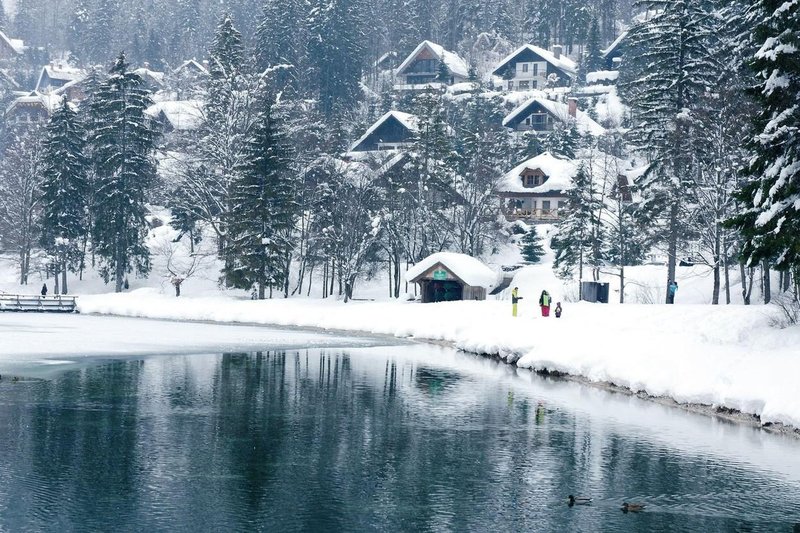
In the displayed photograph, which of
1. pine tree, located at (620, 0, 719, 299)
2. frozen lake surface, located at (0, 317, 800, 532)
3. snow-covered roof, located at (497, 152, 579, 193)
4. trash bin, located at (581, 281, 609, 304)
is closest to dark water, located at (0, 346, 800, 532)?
frozen lake surface, located at (0, 317, 800, 532)

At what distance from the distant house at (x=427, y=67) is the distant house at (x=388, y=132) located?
28.5 meters

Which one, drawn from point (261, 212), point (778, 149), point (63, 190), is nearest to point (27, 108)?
point (63, 190)

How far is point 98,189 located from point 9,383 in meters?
45.4

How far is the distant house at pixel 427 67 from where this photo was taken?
130250 mm

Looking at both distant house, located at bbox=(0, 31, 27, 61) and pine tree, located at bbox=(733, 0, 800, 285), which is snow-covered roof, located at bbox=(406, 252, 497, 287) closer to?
pine tree, located at bbox=(733, 0, 800, 285)

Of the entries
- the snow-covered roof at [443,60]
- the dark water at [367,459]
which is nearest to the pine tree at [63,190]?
the dark water at [367,459]

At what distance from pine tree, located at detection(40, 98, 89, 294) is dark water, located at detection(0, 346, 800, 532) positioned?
4288 centimetres

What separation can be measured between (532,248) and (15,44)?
139 meters

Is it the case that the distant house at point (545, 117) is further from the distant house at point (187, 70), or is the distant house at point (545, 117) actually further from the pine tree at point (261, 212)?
the pine tree at point (261, 212)

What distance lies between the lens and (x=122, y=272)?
233 ft

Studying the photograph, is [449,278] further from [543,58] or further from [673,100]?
[543,58]

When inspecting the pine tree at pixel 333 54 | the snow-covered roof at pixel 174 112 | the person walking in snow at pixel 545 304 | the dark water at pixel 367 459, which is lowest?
the dark water at pixel 367 459

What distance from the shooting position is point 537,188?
88.1m

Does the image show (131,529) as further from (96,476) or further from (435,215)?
(435,215)
